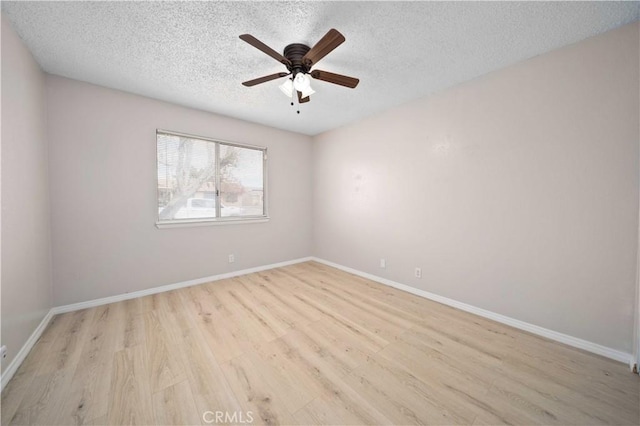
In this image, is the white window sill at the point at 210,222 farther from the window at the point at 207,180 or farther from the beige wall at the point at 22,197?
the beige wall at the point at 22,197

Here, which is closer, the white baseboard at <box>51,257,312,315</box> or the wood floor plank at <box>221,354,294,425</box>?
the wood floor plank at <box>221,354,294,425</box>

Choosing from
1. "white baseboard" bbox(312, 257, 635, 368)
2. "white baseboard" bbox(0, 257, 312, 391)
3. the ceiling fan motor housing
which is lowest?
"white baseboard" bbox(312, 257, 635, 368)

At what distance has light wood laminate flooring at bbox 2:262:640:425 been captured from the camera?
50.7 inches

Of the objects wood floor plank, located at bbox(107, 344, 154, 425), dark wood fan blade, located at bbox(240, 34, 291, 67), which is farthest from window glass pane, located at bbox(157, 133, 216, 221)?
dark wood fan blade, located at bbox(240, 34, 291, 67)

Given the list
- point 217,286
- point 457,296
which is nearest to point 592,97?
point 457,296

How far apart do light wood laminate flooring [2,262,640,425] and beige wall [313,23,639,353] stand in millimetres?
394

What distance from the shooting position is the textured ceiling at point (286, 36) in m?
1.55

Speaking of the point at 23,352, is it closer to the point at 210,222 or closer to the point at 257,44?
the point at 210,222

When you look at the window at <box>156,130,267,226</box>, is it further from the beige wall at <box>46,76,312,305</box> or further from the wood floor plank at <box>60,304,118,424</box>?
the wood floor plank at <box>60,304,118,424</box>

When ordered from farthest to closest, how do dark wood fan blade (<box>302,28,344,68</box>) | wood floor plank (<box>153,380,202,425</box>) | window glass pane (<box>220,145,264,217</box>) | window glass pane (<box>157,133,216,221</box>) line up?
window glass pane (<box>220,145,264,217</box>)
window glass pane (<box>157,133,216,221</box>)
dark wood fan blade (<box>302,28,344,68</box>)
wood floor plank (<box>153,380,202,425</box>)

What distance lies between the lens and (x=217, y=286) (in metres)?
3.19

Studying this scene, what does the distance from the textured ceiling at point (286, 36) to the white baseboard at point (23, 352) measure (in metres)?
2.40

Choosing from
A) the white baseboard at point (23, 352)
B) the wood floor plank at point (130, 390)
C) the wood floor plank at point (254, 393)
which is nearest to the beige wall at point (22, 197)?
the white baseboard at point (23, 352)

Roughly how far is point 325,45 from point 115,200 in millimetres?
2877
